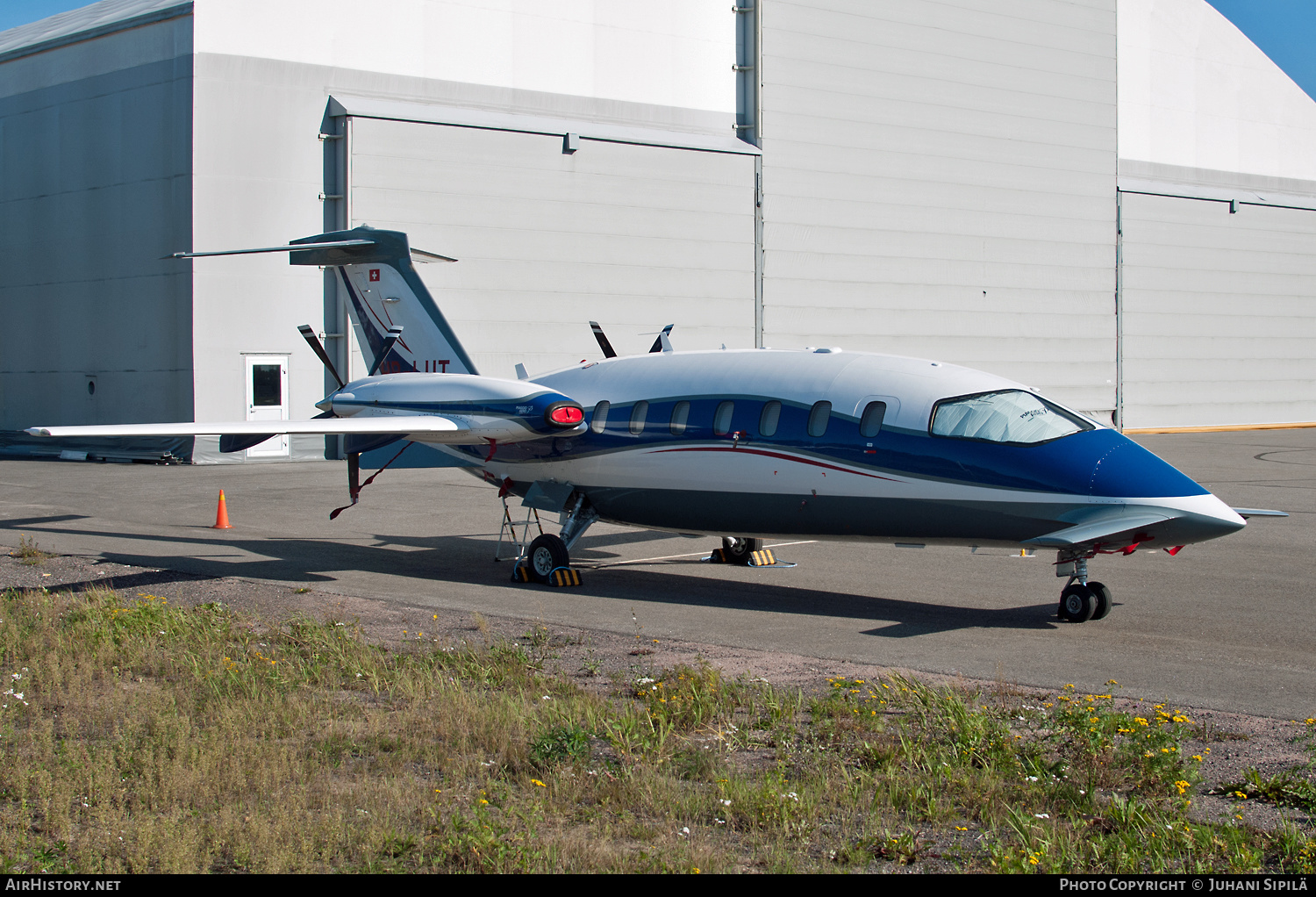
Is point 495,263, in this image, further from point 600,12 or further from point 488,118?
point 600,12

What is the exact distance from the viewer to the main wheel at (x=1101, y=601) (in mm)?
13453

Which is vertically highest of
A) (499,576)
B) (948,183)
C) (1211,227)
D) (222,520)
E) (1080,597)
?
(948,183)

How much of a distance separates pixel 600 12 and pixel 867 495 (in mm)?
28395

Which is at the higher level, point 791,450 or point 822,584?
point 791,450

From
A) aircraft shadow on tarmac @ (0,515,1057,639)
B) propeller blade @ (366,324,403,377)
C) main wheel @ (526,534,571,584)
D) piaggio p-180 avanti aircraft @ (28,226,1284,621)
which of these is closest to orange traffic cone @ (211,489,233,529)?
aircraft shadow on tarmac @ (0,515,1057,639)

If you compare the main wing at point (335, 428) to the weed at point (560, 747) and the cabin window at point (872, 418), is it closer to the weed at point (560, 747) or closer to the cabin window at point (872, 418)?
the cabin window at point (872, 418)

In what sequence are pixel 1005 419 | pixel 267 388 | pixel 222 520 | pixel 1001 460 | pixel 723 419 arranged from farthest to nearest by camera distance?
1. pixel 267 388
2. pixel 222 520
3. pixel 723 419
4. pixel 1005 419
5. pixel 1001 460

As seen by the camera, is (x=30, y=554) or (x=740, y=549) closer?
(x=30, y=554)

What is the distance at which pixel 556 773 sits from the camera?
780 centimetres

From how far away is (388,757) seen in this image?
8.23 metres

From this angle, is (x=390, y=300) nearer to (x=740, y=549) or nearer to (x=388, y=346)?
(x=388, y=346)

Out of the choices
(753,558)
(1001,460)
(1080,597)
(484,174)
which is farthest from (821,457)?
(484,174)

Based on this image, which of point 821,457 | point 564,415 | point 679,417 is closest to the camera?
point 821,457

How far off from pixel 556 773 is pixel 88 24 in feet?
122
